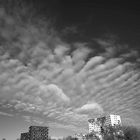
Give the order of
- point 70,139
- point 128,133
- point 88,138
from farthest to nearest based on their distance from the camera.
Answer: point 70,139 < point 88,138 < point 128,133

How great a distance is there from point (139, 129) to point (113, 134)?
67.2 ft

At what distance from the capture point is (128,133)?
320 feet

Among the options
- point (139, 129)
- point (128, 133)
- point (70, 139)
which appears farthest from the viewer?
point (70, 139)

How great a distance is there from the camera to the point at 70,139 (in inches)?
6939

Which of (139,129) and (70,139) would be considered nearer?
(139,129)

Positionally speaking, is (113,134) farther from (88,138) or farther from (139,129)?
(88,138)

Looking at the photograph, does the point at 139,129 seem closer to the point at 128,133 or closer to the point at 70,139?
the point at 128,133

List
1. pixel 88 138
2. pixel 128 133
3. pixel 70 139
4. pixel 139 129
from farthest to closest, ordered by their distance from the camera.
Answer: pixel 70 139, pixel 88 138, pixel 139 129, pixel 128 133

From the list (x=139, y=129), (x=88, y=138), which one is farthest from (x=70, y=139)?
(x=139, y=129)

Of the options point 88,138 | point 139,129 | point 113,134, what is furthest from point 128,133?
point 88,138

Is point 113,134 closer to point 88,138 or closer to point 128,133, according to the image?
point 128,133

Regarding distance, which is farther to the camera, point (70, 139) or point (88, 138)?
point (70, 139)

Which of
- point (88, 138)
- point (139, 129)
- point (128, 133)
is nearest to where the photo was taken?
point (128, 133)

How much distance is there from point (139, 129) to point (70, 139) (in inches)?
3383
